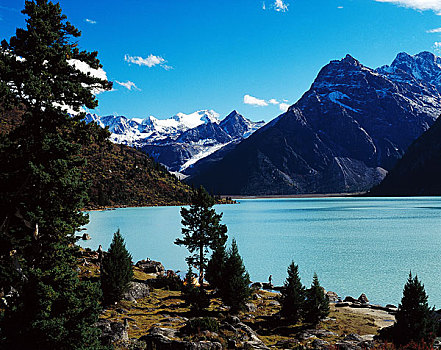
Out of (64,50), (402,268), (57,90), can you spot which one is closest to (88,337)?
(57,90)

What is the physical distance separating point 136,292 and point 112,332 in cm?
1634

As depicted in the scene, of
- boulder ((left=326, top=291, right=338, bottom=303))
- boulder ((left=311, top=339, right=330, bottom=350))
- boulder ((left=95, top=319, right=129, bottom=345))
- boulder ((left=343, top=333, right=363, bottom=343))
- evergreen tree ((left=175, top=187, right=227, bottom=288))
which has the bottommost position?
boulder ((left=326, top=291, right=338, bottom=303))

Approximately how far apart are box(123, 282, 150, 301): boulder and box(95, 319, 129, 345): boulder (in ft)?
A: 42.9

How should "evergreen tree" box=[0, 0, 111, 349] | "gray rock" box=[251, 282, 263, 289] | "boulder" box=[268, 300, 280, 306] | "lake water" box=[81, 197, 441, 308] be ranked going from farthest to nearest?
"gray rock" box=[251, 282, 263, 289] → "lake water" box=[81, 197, 441, 308] → "boulder" box=[268, 300, 280, 306] → "evergreen tree" box=[0, 0, 111, 349]

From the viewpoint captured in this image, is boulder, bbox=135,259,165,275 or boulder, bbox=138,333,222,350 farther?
boulder, bbox=135,259,165,275

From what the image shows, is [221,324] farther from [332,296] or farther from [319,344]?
[332,296]

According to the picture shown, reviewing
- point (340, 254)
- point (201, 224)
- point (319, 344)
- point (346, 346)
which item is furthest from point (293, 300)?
point (340, 254)

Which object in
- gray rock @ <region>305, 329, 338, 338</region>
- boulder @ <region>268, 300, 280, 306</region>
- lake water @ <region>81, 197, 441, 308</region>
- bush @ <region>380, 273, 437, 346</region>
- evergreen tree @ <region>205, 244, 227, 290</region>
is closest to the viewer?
bush @ <region>380, 273, 437, 346</region>

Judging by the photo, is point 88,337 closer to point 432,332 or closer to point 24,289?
point 24,289

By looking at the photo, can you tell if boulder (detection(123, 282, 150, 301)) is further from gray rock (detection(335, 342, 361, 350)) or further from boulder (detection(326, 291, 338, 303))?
boulder (detection(326, 291, 338, 303))

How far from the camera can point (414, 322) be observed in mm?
23578

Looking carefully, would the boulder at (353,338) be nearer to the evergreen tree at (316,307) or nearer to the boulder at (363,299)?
the evergreen tree at (316,307)

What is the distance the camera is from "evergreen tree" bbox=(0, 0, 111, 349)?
20.1m

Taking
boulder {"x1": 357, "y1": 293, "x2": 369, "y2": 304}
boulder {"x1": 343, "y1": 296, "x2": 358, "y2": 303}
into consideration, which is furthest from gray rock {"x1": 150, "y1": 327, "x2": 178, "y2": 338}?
boulder {"x1": 357, "y1": 293, "x2": 369, "y2": 304}
